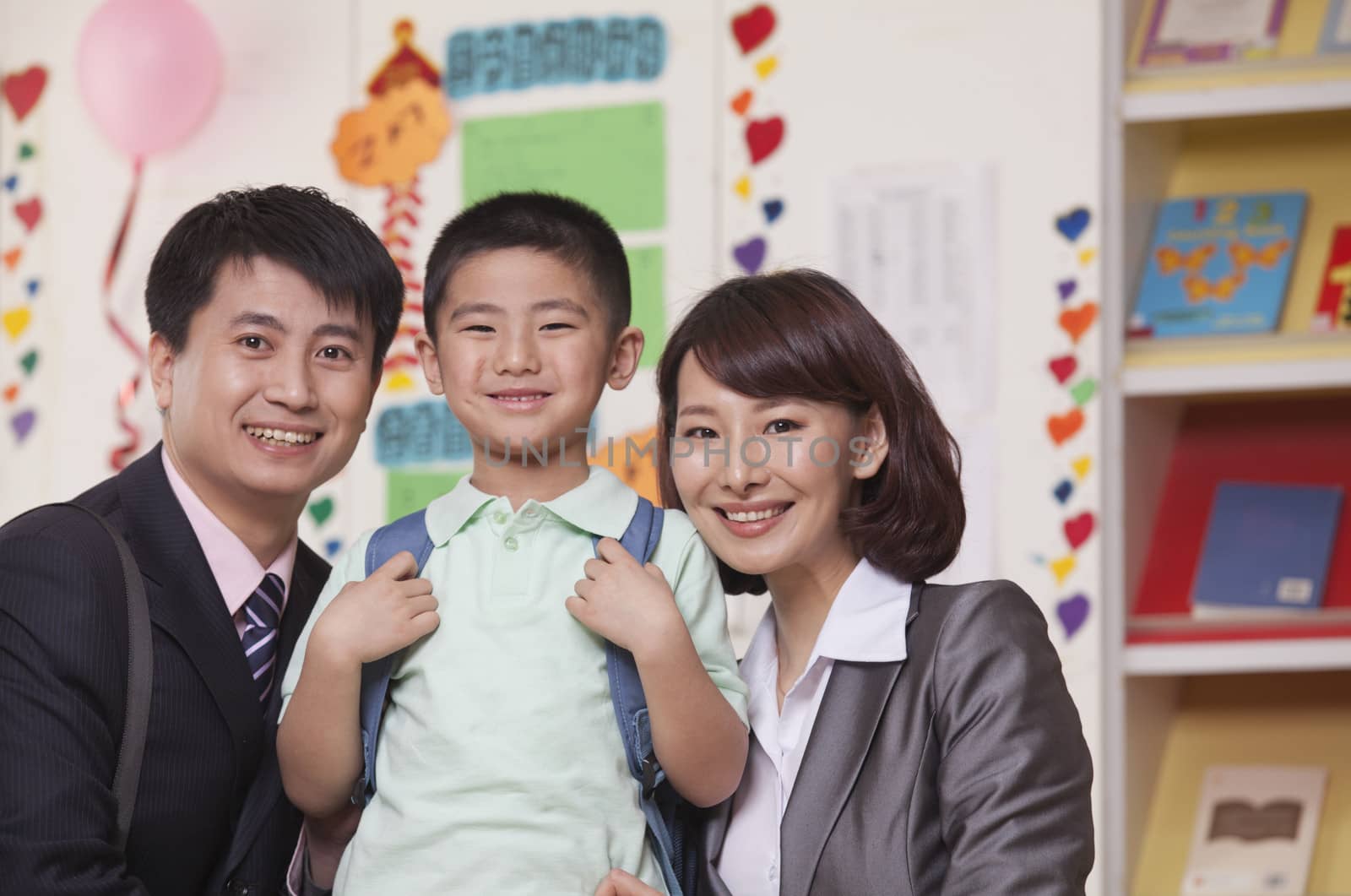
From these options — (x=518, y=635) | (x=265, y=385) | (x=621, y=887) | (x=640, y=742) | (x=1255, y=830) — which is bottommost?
(x=1255, y=830)

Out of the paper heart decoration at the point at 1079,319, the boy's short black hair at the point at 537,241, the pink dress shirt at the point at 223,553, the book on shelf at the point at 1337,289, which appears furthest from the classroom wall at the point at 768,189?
the pink dress shirt at the point at 223,553

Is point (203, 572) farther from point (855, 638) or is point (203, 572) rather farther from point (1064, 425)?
point (1064, 425)

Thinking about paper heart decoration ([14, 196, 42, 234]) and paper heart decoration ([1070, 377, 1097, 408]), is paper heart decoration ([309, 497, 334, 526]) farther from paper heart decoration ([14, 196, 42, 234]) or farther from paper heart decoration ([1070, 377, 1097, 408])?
paper heart decoration ([1070, 377, 1097, 408])

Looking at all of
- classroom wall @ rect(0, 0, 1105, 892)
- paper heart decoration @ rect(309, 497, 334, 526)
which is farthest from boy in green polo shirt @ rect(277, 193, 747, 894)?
paper heart decoration @ rect(309, 497, 334, 526)

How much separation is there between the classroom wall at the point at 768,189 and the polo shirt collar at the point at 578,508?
115 cm

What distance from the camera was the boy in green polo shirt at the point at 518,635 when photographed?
1.44 m

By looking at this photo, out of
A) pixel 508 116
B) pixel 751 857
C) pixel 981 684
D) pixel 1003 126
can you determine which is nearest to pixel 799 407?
pixel 981 684

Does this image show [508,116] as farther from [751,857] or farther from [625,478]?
[751,857]

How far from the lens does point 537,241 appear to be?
63.4 inches

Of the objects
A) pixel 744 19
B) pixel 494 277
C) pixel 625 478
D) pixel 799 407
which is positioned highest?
pixel 744 19

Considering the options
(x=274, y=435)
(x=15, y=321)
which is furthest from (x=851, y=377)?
(x=15, y=321)

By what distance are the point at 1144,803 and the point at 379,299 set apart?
1.89 m

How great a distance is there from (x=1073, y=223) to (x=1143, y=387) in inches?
14.1

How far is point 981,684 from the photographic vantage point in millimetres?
1491
